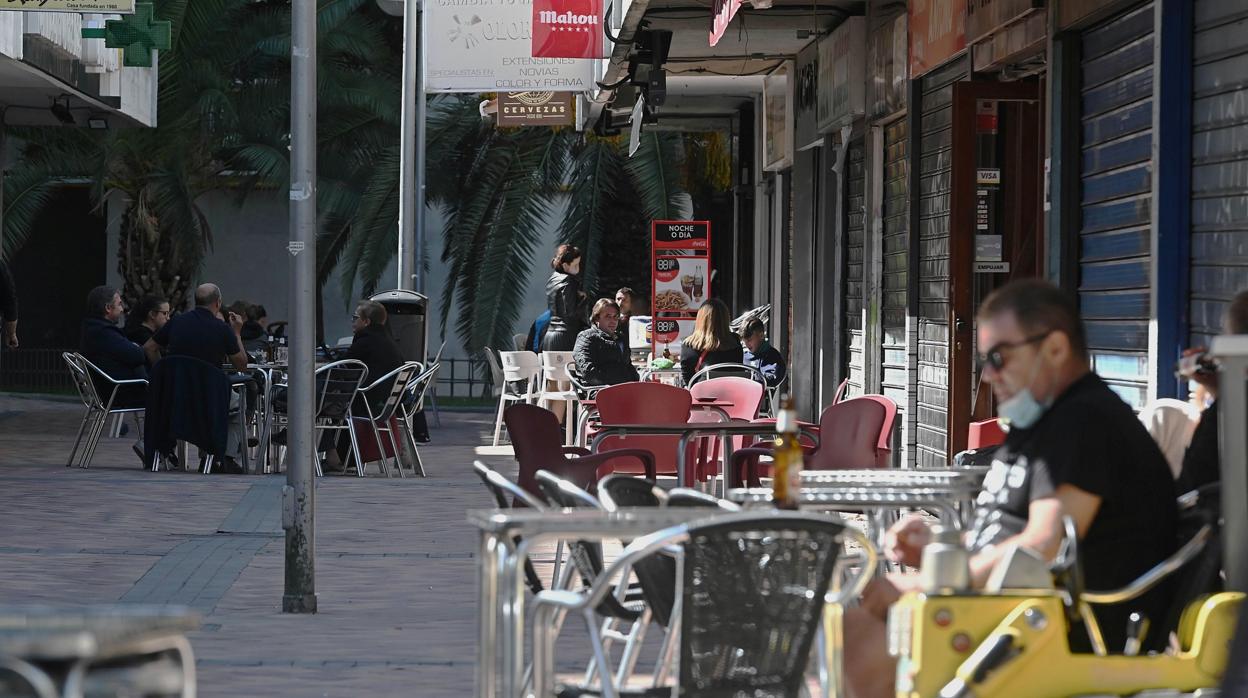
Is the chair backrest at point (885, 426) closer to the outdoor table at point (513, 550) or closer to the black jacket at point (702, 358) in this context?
the outdoor table at point (513, 550)

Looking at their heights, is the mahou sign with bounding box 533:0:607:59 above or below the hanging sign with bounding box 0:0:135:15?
above

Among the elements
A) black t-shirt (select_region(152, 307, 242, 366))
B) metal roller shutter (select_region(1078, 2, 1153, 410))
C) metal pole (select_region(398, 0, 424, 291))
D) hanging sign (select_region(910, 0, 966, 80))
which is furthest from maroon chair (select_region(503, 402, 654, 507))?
metal pole (select_region(398, 0, 424, 291))

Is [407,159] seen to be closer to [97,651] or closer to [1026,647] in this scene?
[1026,647]

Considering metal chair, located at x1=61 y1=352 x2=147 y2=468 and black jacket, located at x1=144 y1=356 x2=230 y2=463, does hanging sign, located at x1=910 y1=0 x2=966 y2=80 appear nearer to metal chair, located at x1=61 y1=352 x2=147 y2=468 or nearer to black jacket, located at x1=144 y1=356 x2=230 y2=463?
black jacket, located at x1=144 y1=356 x2=230 y2=463

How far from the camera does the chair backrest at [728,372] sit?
14218 millimetres

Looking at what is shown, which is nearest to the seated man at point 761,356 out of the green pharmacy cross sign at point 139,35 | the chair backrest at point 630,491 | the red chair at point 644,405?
the red chair at point 644,405

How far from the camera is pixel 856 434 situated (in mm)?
9094

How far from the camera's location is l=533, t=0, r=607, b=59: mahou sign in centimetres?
1531

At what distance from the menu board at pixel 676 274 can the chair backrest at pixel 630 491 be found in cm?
1493

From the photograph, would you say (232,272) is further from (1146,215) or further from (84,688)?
(84,688)

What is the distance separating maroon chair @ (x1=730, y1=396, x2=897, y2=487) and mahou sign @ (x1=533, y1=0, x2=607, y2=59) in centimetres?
680

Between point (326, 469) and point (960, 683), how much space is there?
Answer: 1224cm

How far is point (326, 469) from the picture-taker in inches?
608

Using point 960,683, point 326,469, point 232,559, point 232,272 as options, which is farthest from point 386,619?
point 232,272
